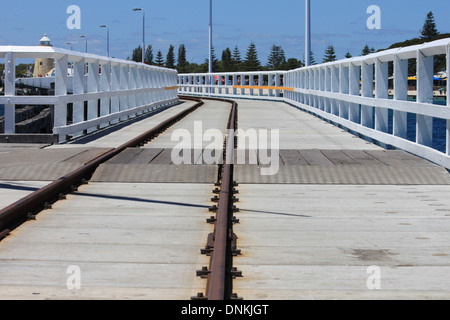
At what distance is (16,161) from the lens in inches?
460

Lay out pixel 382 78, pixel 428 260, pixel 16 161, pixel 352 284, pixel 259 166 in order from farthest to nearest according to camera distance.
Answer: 1. pixel 382 78
2. pixel 16 161
3. pixel 259 166
4. pixel 428 260
5. pixel 352 284

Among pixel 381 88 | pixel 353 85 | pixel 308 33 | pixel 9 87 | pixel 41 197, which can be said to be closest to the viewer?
pixel 41 197

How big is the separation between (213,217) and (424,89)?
18.1 feet

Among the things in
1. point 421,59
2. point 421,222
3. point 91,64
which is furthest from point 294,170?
point 91,64

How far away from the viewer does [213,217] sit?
714cm

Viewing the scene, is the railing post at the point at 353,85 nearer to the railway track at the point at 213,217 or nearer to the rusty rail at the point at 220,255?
the railway track at the point at 213,217

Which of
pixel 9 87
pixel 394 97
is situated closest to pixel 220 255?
pixel 394 97

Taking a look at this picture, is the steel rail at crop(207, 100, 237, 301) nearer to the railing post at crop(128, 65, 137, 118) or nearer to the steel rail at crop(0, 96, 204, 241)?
the steel rail at crop(0, 96, 204, 241)

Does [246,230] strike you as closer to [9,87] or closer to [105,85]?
[9,87]

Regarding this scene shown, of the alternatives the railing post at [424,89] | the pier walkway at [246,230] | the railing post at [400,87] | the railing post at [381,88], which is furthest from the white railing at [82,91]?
the railing post at [424,89]

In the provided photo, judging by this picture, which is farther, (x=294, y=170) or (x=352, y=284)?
(x=294, y=170)

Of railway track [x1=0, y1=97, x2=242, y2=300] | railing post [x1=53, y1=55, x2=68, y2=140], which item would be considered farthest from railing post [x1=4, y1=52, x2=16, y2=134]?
railway track [x1=0, y1=97, x2=242, y2=300]

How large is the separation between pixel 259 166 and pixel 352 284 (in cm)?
598

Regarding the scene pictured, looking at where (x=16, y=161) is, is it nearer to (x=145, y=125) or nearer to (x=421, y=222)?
(x=421, y=222)
